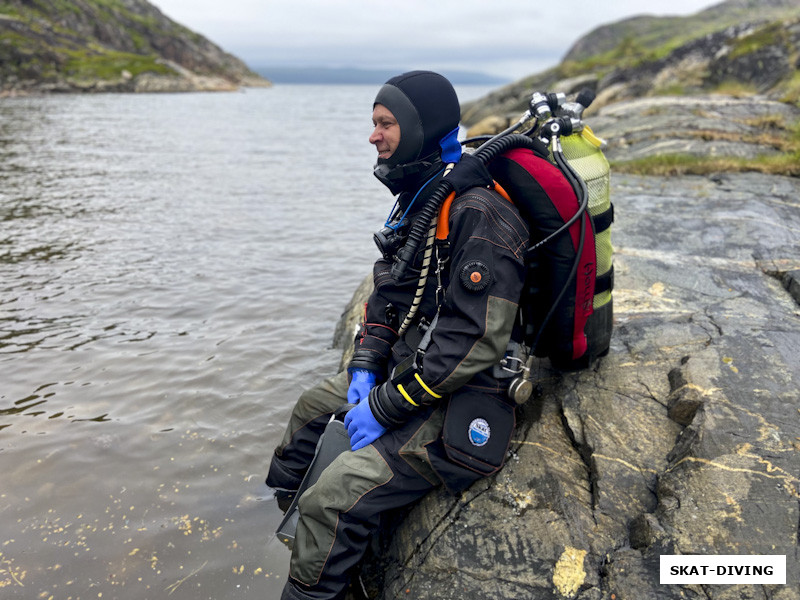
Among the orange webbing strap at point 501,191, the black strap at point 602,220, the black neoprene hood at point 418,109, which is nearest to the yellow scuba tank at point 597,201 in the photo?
the black strap at point 602,220

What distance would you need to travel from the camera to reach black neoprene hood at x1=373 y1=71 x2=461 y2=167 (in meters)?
3.63

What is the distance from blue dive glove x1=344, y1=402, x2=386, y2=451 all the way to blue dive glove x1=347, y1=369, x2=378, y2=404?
33cm

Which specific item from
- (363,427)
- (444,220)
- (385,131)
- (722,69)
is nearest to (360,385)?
(363,427)

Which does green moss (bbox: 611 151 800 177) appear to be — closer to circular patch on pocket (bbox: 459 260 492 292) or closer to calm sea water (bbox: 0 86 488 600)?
calm sea water (bbox: 0 86 488 600)

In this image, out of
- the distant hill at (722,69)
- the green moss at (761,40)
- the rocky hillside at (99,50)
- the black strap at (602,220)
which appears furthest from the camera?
the rocky hillside at (99,50)

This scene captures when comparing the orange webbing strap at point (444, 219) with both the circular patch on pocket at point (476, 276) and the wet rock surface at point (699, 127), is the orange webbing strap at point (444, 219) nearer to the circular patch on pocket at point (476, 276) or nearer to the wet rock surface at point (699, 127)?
the circular patch on pocket at point (476, 276)

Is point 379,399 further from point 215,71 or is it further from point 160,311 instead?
point 215,71

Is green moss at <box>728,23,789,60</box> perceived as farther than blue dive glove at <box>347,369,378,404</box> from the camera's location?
Yes

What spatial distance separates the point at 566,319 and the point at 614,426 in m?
0.80

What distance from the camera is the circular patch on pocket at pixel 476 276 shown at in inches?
124

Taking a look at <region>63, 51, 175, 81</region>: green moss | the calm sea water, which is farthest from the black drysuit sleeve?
<region>63, 51, 175, 81</region>: green moss

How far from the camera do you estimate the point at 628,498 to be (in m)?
3.25

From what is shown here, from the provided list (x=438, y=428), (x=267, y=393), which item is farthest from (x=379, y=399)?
(x=267, y=393)

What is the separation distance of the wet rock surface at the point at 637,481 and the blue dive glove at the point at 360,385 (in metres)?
0.84
